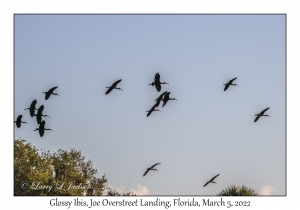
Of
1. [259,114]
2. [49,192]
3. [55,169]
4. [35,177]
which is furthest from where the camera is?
[55,169]

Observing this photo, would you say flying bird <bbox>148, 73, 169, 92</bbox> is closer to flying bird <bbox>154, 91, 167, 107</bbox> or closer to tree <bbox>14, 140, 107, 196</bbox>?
flying bird <bbox>154, 91, 167, 107</bbox>

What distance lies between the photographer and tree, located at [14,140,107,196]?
66.3 metres

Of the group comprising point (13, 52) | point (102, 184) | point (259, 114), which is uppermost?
point (13, 52)

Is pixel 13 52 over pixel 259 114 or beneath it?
over

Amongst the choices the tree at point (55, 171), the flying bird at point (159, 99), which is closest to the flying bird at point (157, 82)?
the flying bird at point (159, 99)

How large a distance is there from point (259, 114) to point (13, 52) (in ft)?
54.7

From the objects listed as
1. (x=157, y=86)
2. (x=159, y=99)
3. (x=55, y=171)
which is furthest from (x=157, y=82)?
(x=55, y=171)

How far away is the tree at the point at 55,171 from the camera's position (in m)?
66.3

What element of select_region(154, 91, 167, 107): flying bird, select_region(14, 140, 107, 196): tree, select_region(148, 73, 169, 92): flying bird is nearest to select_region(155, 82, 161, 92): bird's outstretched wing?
select_region(148, 73, 169, 92): flying bird
